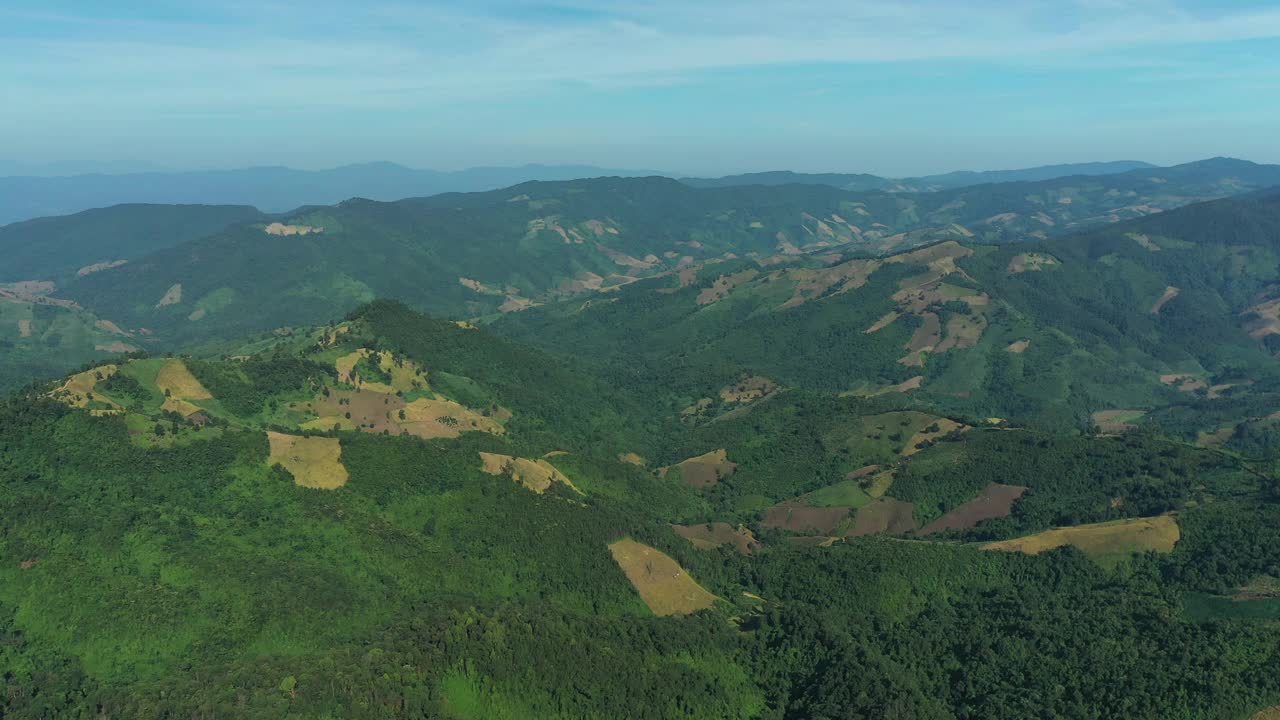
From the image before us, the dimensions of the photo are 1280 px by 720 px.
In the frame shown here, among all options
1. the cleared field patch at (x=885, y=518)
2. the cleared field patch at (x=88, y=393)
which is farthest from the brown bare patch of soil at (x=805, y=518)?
the cleared field patch at (x=88, y=393)

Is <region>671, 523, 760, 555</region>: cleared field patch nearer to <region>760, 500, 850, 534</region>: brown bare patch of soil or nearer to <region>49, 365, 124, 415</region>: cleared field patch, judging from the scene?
<region>760, 500, 850, 534</region>: brown bare patch of soil

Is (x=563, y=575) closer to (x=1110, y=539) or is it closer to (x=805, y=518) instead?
(x=805, y=518)

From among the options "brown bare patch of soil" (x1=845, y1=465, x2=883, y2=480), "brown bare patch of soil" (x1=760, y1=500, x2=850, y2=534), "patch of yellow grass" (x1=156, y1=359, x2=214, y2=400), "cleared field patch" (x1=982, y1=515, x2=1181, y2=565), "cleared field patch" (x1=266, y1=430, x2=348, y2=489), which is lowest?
"brown bare patch of soil" (x1=760, y1=500, x2=850, y2=534)

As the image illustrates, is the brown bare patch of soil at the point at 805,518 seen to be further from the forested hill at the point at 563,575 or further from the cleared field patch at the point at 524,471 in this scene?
the cleared field patch at the point at 524,471

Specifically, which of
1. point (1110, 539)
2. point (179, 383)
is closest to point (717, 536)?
point (1110, 539)

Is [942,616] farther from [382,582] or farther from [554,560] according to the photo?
[382,582]

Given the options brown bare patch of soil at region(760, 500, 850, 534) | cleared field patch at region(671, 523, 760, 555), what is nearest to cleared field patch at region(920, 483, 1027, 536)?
brown bare patch of soil at region(760, 500, 850, 534)
